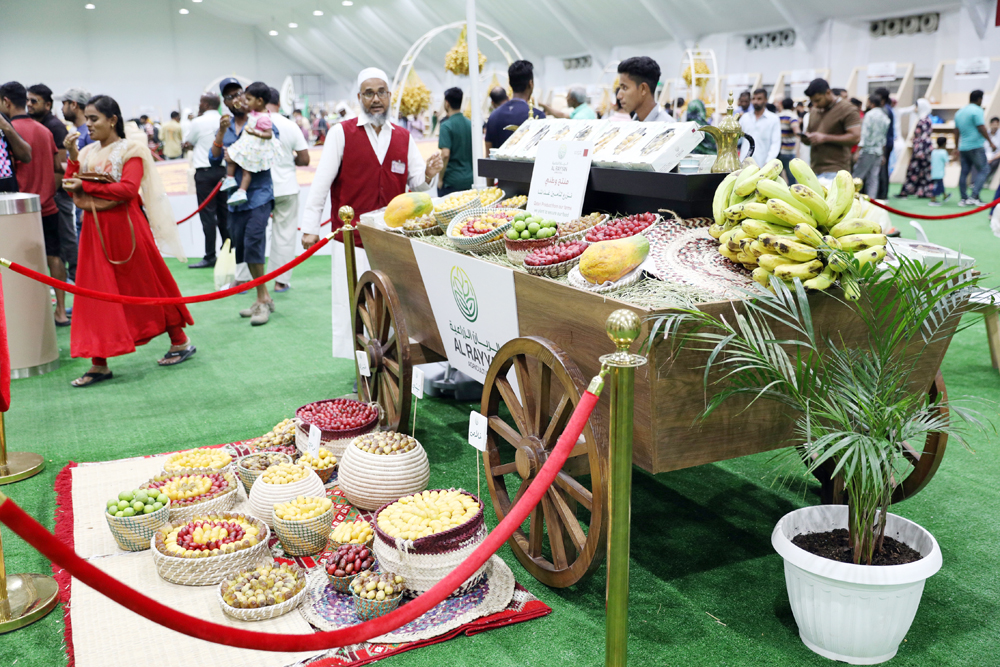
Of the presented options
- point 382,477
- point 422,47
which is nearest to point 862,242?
point 382,477

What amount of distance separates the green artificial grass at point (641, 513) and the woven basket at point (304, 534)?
65cm

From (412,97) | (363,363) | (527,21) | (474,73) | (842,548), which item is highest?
(527,21)

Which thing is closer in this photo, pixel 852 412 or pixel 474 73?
pixel 852 412

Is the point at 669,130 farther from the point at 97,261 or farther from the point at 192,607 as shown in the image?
the point at 97,261

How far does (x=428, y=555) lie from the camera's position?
8.25 feet

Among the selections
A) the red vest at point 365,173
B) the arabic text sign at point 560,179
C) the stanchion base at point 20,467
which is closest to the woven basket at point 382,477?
the arabic text sign at point 560,179

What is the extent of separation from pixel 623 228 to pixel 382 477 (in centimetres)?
132

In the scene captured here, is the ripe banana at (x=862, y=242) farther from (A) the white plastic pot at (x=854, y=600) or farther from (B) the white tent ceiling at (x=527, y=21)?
(B) the white tent ceiling at (x=527, y=21)

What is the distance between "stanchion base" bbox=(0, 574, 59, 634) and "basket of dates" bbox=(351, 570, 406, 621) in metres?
1.00

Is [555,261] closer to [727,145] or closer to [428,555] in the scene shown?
[727,145]

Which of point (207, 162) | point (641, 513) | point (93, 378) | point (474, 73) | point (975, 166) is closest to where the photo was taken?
point (641, 513)

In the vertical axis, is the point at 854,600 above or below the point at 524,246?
below

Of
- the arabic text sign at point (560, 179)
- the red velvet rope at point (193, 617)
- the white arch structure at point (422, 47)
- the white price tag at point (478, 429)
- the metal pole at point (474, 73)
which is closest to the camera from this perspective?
the red velvet rope at point (193, 617)

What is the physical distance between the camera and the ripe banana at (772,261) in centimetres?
225
